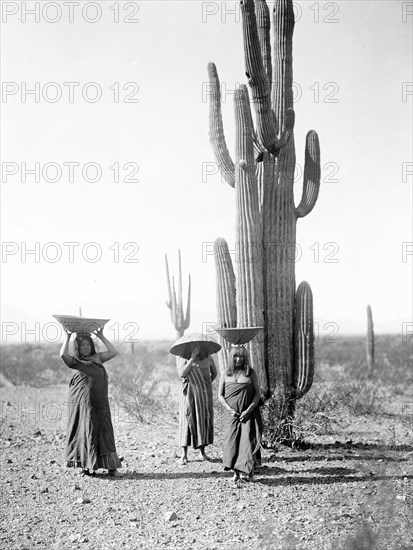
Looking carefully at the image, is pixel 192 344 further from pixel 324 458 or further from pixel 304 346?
pixel 324 458

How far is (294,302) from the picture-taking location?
31.5ft

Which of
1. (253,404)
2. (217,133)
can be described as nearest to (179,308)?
(217,133)

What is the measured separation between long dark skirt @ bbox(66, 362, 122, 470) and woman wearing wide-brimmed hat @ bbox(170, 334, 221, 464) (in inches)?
45.5

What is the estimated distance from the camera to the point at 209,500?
662cm

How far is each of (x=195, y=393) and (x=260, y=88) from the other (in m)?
4.61

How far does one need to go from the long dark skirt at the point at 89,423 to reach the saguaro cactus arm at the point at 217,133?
4041 millimetres

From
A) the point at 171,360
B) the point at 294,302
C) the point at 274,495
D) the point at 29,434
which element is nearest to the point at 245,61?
the point at 294,302

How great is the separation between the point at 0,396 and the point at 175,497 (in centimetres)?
1241

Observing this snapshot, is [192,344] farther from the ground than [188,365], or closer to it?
farther from the ground

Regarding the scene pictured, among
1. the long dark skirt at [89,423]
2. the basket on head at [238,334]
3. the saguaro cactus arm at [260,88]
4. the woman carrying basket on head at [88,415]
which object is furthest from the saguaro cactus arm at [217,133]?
the long dark skirt at [89,423]

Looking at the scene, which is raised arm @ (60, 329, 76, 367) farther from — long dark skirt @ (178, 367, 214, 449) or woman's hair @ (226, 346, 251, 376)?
woman's hair @ (226, 346, 251, 376)

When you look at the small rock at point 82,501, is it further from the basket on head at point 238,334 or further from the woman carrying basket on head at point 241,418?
the basket on head at point 238,334

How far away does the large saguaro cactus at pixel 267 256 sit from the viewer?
9258 millimetres

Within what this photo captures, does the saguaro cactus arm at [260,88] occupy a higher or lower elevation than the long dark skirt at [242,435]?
higher
